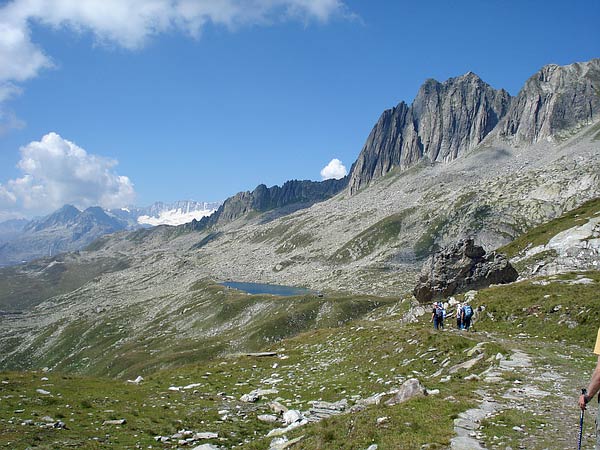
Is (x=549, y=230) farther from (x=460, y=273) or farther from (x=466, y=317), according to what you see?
(x=466, y=317)

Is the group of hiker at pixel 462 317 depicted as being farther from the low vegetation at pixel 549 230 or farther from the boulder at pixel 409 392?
the low vegetation at pixel 549 230

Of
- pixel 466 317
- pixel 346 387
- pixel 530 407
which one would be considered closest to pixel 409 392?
pixel 530 407

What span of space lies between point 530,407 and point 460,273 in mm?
44263

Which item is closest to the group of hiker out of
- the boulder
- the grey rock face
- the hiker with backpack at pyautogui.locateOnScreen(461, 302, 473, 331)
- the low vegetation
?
the hiker with backpack at pyautogui.locateOnScreen(461, 302, 473, 331)

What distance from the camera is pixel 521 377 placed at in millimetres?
21344

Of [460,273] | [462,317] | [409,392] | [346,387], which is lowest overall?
[346,387]

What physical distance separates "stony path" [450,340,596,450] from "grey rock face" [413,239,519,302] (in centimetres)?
3249

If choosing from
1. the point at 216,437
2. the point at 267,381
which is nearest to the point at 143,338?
the point at 267,381

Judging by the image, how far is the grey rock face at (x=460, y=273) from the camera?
58.5m

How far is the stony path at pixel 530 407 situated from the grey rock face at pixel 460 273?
107ft

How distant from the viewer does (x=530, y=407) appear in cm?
1702

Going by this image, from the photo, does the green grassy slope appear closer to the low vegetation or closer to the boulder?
the boulder

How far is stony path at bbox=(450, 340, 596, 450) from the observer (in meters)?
13.8

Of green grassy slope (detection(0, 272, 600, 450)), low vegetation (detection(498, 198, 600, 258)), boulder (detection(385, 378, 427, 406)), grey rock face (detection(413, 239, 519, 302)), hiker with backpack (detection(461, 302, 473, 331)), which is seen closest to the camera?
green grassy slope (detection(0, 272, 600, 450))
